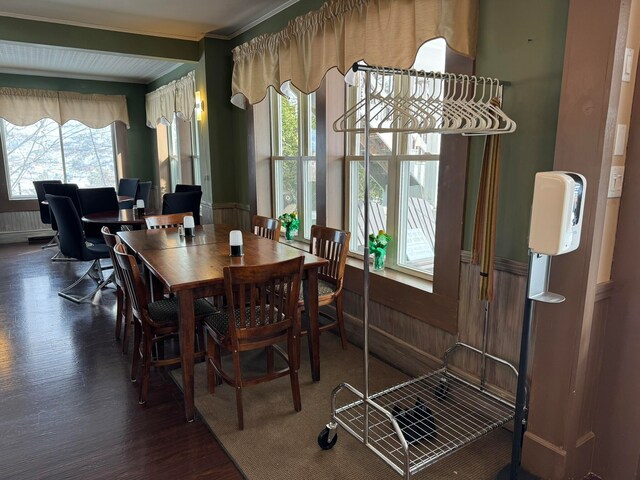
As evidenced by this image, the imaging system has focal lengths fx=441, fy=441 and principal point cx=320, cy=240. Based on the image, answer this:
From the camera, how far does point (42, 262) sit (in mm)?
5625

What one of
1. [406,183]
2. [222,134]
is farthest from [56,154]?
[406,183]

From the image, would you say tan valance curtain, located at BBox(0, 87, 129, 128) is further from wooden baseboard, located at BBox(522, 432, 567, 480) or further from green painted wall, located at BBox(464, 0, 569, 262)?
wooden baseboard, located at BBox(522, 432, 567, 480)

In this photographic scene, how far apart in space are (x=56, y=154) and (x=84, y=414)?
20.5 ft

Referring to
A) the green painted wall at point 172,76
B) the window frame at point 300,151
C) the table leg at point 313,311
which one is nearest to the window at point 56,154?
the green painted wall at point 172,76

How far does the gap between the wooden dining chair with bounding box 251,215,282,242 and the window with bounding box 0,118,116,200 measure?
5142 millimetres

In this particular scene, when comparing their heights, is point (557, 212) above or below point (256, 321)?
above

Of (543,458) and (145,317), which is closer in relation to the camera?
(543,458)

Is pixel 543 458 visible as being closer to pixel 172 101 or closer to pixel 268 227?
pixel 268 227

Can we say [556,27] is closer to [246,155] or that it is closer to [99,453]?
[99,453]

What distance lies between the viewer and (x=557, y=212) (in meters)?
1.42

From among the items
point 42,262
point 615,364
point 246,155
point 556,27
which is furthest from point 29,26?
point 615,364

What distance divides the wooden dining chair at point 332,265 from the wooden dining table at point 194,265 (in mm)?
236

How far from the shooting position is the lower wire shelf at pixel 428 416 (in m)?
1.96

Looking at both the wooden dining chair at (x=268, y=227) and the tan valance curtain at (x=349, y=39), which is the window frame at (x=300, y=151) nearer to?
the tan valance curtain at (x=349, y=39)
